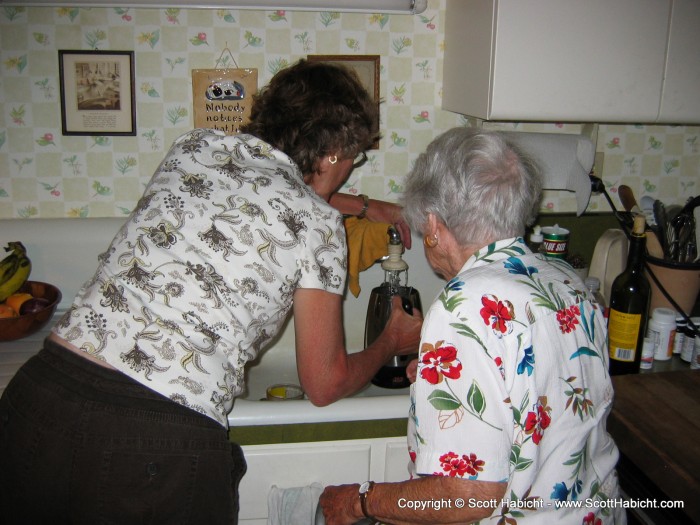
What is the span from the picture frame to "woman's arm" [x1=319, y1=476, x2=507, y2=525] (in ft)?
3.93

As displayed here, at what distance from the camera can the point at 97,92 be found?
1.68 meters

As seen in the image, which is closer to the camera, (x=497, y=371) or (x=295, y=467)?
(x=497, y=371)

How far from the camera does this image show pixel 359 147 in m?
1.22

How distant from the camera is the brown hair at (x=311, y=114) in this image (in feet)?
3.79

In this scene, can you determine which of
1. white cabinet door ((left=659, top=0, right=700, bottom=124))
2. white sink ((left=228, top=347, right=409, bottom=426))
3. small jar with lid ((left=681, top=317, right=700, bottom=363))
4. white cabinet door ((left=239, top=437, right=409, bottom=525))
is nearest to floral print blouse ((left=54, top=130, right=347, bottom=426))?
white sink ((left=228, top=347, right=409, bottom=426))

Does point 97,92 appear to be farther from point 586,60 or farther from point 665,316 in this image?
point 665,316

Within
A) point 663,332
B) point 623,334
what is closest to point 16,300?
point 623,334

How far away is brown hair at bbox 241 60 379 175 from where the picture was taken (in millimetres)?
1156

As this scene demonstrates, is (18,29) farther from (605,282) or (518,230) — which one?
(605,282)

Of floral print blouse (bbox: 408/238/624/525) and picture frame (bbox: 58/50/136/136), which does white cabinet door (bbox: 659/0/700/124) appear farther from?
picture frame (bbox: 58/50/136/136)

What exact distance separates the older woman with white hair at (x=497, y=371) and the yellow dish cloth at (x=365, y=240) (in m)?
0.68

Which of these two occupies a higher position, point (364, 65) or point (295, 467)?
point (364, 65)

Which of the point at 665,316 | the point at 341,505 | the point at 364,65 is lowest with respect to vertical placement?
the point at 341,505

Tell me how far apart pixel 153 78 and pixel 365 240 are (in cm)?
73
